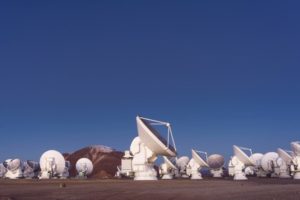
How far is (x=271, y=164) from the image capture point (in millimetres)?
72750

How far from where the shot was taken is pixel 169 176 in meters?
63.8

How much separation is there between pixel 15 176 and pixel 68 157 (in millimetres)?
74803

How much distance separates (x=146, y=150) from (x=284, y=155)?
41232 mm

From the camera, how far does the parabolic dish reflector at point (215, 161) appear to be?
3179 inches

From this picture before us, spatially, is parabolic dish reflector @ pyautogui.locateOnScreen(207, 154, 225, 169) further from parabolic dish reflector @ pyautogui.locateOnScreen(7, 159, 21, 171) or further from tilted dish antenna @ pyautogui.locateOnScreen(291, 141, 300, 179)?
parabolic dish reflector @ pyautogui.locateOnScreen(7, 159, 21, 171)

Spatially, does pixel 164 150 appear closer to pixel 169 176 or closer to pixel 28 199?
pixel 28 199

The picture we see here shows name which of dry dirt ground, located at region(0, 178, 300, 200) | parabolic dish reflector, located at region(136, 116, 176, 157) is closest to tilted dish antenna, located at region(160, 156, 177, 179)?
parabolic dish reflector, located at region(136, 116, 176, 157)

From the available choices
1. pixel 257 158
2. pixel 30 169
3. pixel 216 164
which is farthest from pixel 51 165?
pixel 257 158

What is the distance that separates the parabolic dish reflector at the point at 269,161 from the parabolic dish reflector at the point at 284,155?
149 centimetres

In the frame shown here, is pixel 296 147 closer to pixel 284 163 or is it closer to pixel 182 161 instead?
pixel 284 163

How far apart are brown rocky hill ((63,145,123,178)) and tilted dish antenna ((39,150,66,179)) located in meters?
59.4

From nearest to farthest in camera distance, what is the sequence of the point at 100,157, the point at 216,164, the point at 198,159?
1. the point at 198,159
2. the point at 216,164
3. the point at 100,157

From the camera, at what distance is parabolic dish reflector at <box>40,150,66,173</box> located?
60.2m

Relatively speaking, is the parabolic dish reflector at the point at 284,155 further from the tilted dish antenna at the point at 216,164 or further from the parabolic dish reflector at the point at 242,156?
the parabolic dish reflector at the point at 242,156
